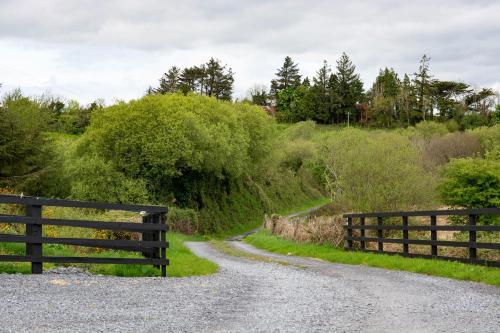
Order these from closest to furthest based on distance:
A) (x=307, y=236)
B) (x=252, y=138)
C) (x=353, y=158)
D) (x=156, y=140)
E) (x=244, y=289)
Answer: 1. (x=244, y=289)
2. (x=307, y=236)
3. (x=353, y=158)
4. (x=156, y=140)
5. (x=252, y=138)

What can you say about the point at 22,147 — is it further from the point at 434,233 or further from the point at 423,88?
the point at 423,88

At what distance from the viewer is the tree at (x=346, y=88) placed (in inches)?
5207

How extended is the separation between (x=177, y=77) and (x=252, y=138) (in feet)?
215

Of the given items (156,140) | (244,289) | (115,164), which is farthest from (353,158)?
(244,289)

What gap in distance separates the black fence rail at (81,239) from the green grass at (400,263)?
7.52 metres

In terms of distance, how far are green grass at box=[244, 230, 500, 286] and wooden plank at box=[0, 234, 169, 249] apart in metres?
7.56

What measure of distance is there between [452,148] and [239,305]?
7237 centimetres

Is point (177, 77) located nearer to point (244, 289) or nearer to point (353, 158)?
point (353, 158)

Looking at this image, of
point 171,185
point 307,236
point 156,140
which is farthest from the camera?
point 171,185

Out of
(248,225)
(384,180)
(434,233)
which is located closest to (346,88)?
(248,225)

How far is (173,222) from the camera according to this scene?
51031 mm

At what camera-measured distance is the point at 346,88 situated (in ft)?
438

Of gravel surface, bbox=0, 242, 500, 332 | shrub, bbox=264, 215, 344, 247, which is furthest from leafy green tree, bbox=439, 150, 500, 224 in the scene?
gravel surface, bbox=0, 242, 500, 332

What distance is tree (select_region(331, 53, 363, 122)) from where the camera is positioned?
434 ft
